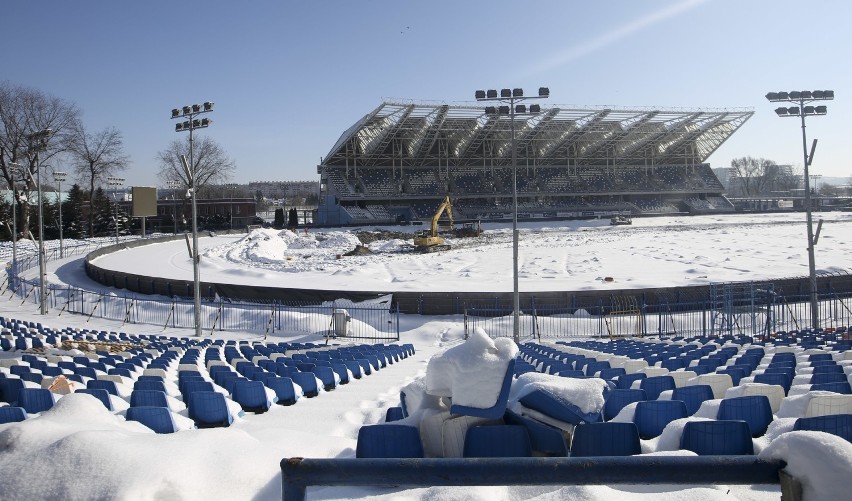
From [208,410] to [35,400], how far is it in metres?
1.93

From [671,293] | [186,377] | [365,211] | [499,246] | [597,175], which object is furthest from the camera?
[597,175]

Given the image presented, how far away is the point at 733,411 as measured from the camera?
5.71 meters

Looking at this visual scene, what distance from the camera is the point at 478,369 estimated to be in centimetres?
462

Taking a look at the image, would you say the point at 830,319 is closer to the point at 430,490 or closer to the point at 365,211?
the point at 430,490

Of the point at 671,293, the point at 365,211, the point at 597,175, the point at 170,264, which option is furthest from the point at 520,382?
the point at 597,175

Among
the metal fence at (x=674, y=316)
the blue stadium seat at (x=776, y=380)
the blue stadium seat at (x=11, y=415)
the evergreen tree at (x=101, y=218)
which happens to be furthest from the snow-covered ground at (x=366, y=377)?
the evergreen tree at (x=101, y=218)

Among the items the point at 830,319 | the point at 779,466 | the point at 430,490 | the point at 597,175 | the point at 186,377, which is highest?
the point at 597,175

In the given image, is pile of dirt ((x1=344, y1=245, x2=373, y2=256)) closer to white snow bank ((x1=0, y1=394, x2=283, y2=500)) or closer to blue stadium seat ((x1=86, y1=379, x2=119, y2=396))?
blue stadium seat ((x1=86, y1=379, x2=119, y2=396))

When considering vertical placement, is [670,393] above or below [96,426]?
below

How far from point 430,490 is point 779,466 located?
169 cm

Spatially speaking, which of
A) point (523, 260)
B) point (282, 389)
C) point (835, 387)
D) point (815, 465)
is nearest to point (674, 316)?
point (523, 260)

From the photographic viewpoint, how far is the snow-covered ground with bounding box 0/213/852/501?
9.46 feet

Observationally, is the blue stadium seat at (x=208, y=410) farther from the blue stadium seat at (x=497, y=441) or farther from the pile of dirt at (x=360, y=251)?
the pile of dirt at (x=360, y=251)

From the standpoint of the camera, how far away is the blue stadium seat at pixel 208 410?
316 inches
